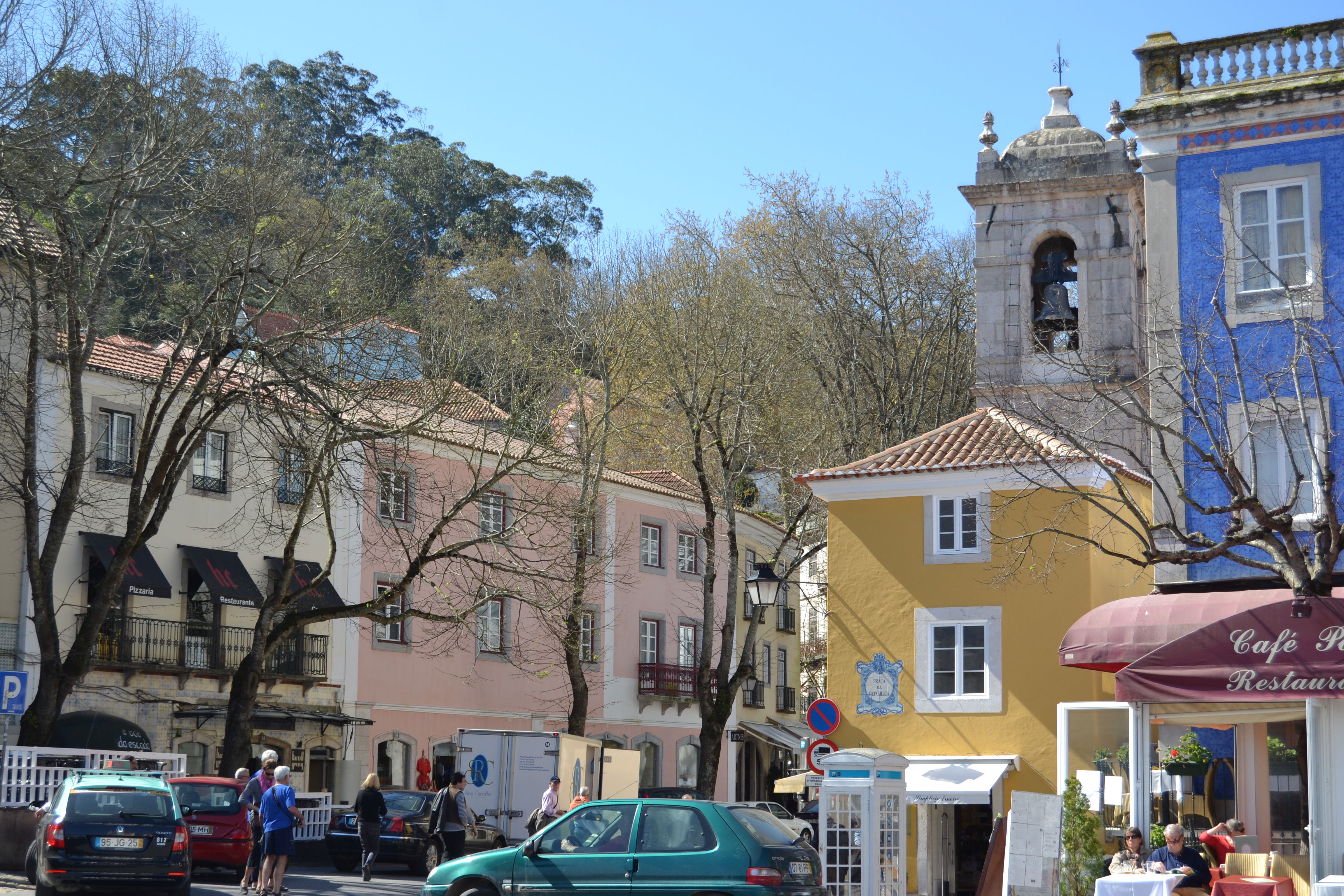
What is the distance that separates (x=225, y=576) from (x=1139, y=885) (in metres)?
24.5

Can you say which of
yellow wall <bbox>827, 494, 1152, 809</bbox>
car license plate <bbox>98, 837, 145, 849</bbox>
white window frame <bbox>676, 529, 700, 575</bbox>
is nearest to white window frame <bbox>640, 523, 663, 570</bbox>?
white window frame <bbox>676, 529, 700, 575</bbox>

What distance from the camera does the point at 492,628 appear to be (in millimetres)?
42812

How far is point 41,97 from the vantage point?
21016 mm

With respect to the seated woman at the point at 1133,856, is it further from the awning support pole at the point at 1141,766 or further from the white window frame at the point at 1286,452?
the white window frame at the point at 1286,452

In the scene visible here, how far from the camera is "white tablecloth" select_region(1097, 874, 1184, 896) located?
15867 millimetres

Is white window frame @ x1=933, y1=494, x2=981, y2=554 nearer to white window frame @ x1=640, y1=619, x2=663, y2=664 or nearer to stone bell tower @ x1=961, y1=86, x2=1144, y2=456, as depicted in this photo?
stone bell tower @ x1=961, y1=86, x2=1144, y2=456

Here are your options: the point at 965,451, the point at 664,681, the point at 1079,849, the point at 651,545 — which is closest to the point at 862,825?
the point at 1079,849

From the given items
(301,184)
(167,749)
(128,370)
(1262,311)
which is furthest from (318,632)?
(1262,311)

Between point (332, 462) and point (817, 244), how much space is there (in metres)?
22.1

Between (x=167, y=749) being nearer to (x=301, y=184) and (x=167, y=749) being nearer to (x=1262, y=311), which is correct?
(x=301, y=184)

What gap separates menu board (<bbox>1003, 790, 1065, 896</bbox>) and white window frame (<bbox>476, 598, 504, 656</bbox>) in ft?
82.0

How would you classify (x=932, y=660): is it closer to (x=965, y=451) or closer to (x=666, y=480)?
(x=965, y=451)

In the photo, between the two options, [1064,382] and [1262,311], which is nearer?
[1262,311]

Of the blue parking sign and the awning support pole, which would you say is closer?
the awning support pole
